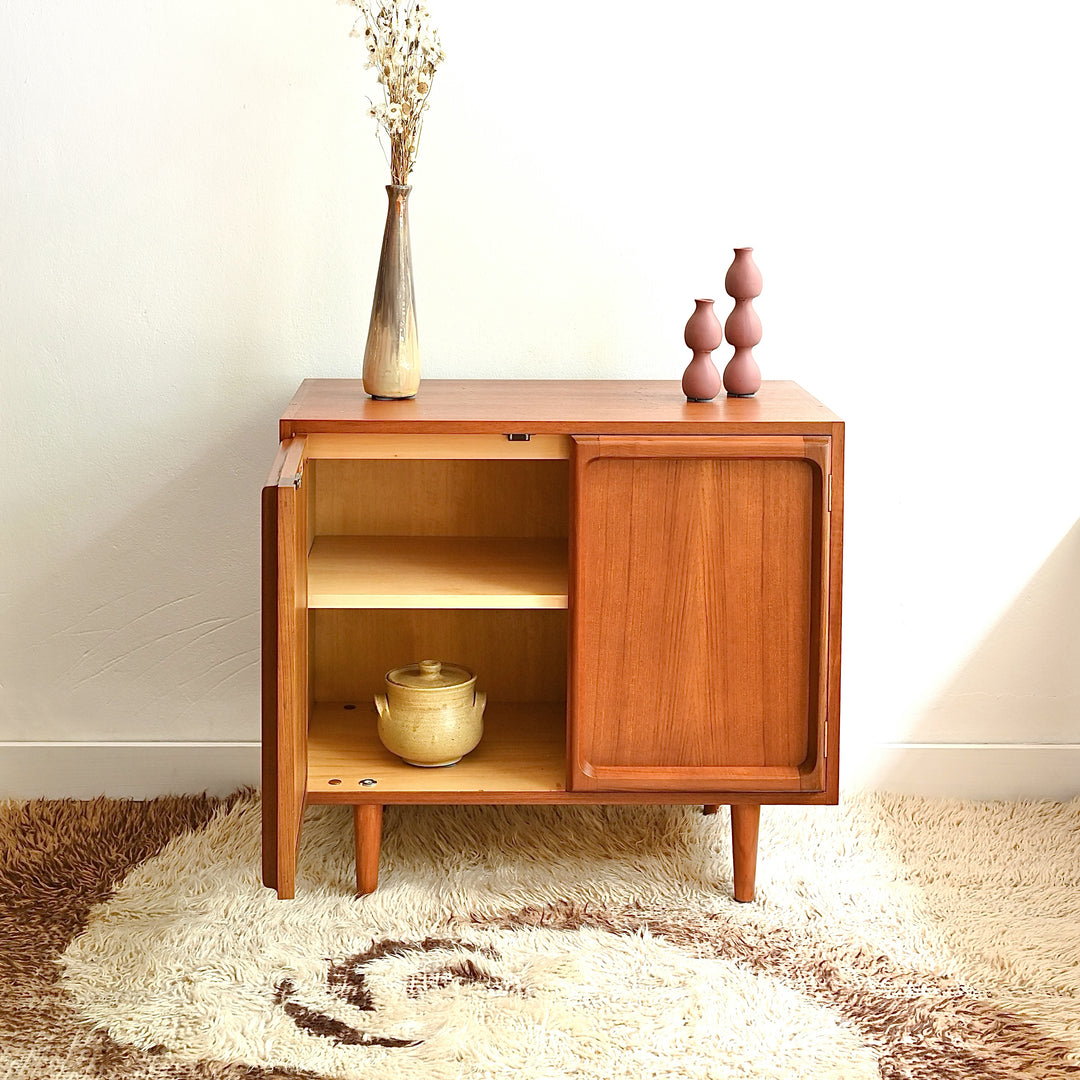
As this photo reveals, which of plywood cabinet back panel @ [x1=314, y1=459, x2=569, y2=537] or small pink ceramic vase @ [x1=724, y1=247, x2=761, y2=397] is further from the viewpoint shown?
plywood cabinet back panel @ [x1=314, y1=459, x2=569, y2=537]

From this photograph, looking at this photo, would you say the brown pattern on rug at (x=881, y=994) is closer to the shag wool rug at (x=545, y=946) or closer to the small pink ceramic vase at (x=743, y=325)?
the shag wool rug at (x=545, y=946)

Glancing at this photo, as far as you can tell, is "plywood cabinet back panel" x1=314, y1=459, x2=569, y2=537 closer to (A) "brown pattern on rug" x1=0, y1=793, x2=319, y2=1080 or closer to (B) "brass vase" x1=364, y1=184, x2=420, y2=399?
(B) "brass vase" x1=364, y1=184, x2=420, y2=399

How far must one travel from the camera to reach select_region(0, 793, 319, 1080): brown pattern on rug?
144cm

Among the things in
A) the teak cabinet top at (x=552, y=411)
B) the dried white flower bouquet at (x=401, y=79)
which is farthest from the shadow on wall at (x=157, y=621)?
the dried white flower bouquet at (x=401, y=79)

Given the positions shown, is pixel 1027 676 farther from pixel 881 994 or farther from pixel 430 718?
pixel 430 718

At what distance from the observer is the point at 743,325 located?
184 cm

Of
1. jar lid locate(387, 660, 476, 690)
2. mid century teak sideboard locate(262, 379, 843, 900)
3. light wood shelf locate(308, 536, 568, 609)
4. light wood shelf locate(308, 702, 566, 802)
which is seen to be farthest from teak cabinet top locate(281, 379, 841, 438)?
light wood shelf locate(308, 702, 566, 802)

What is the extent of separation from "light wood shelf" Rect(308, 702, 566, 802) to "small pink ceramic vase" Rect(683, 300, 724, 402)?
1.90ft

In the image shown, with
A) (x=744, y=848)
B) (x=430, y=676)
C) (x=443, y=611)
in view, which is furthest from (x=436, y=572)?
(x=744, y=848)

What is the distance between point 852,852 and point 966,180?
3.65 ft

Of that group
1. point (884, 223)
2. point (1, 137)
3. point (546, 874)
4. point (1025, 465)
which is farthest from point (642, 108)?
point (546, 874)

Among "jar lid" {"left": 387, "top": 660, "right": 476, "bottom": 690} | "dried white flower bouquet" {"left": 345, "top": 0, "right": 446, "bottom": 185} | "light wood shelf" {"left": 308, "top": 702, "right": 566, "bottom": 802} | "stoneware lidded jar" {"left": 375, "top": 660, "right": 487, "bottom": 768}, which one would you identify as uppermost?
"dried white flower bouquet" {"left": 345, "top": 0, "right": 446, "bottom": 185}

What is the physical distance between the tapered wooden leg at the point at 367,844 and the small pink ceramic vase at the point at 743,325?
→ 0.82 metres

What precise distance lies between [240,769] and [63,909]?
44cm
